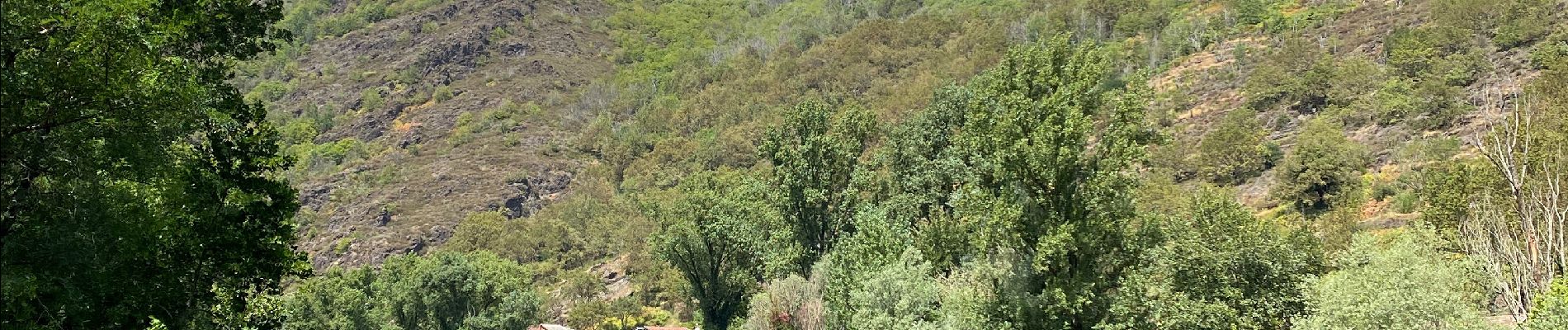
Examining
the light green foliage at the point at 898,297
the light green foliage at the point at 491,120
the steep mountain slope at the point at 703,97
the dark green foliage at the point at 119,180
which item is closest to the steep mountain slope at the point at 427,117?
the light green foliage at the point at 491,120

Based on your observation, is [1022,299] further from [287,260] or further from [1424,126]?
[1424,126]

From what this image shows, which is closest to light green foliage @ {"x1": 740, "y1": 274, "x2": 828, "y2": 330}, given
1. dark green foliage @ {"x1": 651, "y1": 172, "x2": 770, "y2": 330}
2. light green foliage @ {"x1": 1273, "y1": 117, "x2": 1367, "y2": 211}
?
dark green foliage @ {"x1": 651, "y1": 172, "x2": 770, "y2": 330}

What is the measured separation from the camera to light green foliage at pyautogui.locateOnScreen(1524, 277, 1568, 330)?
70.5 feet

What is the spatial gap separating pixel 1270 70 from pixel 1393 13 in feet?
54.8

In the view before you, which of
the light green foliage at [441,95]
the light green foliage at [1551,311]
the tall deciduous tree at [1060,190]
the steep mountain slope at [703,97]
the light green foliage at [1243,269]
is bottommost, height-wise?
the light green foliage at [441,95]

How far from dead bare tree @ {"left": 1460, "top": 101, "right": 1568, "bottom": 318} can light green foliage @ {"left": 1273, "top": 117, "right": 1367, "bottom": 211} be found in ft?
61.0

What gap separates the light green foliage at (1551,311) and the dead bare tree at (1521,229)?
10.7ft

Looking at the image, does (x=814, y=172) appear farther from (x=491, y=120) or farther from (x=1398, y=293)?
(x=491, y=120)

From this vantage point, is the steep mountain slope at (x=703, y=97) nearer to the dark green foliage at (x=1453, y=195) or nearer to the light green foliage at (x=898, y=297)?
the dark green foliage at (x=1453, y=195)

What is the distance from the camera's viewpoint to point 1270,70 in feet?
238

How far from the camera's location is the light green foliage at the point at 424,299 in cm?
5641

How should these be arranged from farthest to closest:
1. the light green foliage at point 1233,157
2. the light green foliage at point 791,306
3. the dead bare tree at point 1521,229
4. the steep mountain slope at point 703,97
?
the steep mountain slope at point 703,97 < the light green foliage at point 1233,157 < the light green foliage at point 791,306 < the dead bare tree at point 1521,229

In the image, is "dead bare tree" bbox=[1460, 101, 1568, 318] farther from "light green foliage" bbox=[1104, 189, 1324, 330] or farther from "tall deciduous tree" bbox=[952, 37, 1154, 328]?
"tall deciduous tree" bbox=[952, 37, 1154, 328]

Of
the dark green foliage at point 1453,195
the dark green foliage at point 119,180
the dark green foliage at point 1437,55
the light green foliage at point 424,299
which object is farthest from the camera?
the dark green foliage at point 1437,55
